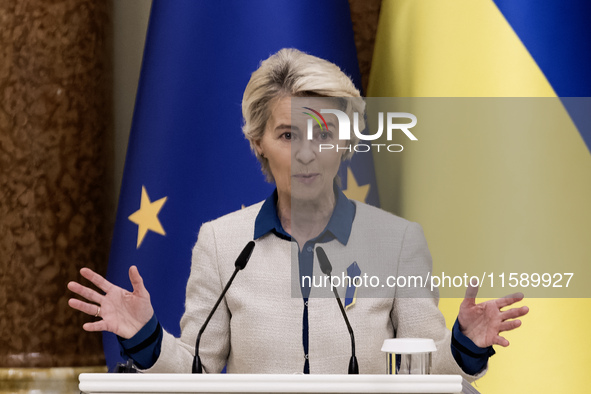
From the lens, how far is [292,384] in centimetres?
89

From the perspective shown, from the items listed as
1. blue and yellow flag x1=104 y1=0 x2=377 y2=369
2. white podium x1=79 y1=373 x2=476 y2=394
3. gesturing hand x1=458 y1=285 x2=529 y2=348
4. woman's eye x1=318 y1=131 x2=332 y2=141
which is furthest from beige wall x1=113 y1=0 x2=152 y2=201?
white podium x1=79 y1=373 x2=476 y2=394

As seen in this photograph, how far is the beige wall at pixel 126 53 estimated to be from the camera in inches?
126

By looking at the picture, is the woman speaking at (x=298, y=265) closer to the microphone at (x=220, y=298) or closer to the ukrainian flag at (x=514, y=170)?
the microphone at (x=220, y=298)

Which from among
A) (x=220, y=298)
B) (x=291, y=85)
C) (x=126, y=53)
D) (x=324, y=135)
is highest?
(x=126, y=53)

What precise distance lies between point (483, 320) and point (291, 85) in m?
0.66

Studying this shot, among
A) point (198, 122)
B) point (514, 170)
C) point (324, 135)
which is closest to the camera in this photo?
point (324, 135)

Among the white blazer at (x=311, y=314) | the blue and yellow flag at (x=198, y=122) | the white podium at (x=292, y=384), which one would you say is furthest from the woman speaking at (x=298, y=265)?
the blue and yellow flag at (x=198, y=122)

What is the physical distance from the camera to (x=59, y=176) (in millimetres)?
2801

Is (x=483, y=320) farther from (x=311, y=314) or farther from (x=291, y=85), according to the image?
(x=291, y=85)

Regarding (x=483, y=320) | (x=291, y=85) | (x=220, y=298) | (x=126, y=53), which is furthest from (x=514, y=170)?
(x=126, y=53)

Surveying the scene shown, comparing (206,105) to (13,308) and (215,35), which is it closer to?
(215,35)

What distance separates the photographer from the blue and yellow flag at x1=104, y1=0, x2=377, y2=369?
2.37m

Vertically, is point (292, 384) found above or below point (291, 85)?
below

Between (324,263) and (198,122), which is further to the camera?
(198,122)
